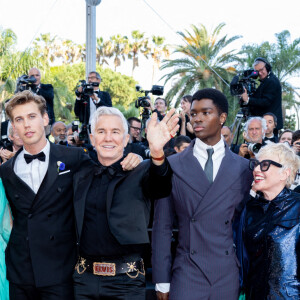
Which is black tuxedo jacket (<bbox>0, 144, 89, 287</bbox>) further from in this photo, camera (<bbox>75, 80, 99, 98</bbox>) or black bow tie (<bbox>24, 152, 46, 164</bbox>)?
camera (<bbox>75, 80, 99, 98</bbox>)

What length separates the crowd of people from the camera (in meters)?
2.64

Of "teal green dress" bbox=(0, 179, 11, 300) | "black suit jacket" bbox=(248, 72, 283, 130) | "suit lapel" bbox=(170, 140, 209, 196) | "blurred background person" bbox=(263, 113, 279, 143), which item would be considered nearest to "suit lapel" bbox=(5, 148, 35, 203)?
"teal green dress" bbox=(0, 179, 11, 300)

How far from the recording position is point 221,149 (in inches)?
117

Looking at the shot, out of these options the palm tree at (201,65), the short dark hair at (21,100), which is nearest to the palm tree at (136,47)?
the palm tree at (201,65)

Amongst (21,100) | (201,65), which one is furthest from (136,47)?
(21,100)

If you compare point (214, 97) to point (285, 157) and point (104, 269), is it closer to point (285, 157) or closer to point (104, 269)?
point (285, 157)

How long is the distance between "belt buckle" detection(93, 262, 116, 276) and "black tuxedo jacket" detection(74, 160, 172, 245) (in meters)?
0.17

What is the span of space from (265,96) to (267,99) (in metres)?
0.06

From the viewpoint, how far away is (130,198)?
2.75 m

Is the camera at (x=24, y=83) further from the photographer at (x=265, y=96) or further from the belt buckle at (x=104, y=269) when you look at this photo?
the belt buckle at (x=104, y=269)

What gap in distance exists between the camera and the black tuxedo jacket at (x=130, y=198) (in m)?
2.60

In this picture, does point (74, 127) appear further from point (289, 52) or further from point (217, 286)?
point (289, 52)

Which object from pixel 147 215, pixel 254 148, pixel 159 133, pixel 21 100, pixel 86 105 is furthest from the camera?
pixel 86 105

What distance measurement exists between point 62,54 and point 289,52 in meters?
31.1
